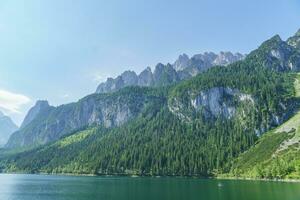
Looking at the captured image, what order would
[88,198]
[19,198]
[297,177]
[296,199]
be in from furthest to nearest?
[297,177] → [19,198] → [88,198] → [296,199]

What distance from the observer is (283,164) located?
193 meters

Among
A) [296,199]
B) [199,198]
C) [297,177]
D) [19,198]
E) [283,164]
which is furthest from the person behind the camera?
[283,164]

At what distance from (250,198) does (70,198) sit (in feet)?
181

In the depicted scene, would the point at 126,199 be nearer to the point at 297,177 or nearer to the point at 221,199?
the point at 221,199

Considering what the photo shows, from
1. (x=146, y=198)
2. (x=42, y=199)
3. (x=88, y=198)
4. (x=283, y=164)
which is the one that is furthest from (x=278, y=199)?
(x=283, y=164)

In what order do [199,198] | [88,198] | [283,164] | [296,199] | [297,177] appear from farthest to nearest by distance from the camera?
[283,164] < [297,177] < [88,198] < [199,198] < [296,199]

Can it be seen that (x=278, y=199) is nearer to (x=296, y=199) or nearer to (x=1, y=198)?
(x=296, y=199)

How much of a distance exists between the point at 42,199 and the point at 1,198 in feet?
49.4

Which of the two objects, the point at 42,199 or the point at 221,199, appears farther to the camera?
the point at 42,199

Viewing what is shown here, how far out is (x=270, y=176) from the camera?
195250mm

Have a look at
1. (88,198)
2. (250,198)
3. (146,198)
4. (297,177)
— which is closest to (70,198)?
(88,198)

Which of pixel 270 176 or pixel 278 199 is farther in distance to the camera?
pixel 270 176

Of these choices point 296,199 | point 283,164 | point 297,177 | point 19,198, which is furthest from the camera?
point 283,164

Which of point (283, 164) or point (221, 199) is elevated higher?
point (283, 164)
